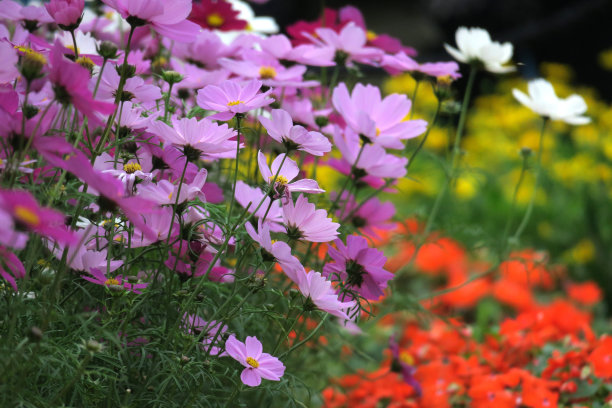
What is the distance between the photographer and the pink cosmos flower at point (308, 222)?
0.64 metres

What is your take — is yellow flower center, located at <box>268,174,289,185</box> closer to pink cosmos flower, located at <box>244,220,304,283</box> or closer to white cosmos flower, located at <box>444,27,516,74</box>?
pink cosmos flower, located at <box>244,220,304,283</box>

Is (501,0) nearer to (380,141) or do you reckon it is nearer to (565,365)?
(565,365)

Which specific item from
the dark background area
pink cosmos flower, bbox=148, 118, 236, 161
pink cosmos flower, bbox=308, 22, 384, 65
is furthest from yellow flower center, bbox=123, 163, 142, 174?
the dark background area

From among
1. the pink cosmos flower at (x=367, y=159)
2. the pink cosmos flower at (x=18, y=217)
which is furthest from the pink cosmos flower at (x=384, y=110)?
the pink cosmos flower at (x=18, y=217)

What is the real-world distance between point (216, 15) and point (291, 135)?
463mm

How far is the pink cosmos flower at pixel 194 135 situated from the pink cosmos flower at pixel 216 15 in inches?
16.8

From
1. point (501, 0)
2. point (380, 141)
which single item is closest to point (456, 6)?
point (501, 0)

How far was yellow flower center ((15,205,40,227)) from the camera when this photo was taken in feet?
1.42

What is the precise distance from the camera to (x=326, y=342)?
1187mm

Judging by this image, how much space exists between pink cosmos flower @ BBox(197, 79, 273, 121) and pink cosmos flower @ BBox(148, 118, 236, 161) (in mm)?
18

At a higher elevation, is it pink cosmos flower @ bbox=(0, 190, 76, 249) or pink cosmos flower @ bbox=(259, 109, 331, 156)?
pink cosmos flower @ bbox=(259, 109, 331, 156)

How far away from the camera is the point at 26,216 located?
43 cm

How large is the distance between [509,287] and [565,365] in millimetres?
866

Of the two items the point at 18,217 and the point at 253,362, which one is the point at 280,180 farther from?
the point at 18,217
